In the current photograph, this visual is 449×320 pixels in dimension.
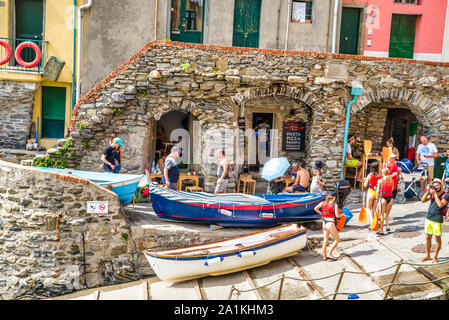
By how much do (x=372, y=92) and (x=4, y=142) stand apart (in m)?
11.4

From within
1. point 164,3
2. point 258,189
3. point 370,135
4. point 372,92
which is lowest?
point 258,189

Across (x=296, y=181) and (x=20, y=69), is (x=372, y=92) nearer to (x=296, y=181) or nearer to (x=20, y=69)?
(x=296, y=181)

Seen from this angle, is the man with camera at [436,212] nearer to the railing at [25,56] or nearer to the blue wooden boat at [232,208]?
the blue wooden boat at [232,208]

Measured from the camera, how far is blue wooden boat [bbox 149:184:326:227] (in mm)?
10883

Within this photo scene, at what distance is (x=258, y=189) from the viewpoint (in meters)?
14.4

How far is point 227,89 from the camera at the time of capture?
42.9 ft

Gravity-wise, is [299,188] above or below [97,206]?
above

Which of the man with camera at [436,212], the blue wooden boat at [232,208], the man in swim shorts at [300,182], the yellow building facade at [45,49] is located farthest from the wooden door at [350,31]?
the man with camera at [436,212]

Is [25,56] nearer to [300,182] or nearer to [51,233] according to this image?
[51,233]

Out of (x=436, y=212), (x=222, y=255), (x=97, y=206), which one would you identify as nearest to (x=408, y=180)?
(x=436, y=212)

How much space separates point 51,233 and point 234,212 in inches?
156

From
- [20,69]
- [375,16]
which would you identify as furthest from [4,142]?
[375,16]

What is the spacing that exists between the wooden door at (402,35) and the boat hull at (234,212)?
9871mm

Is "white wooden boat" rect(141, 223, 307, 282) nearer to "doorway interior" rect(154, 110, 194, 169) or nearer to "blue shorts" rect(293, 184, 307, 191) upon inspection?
"blue shorts" rect(293, 184, 307, 191)
